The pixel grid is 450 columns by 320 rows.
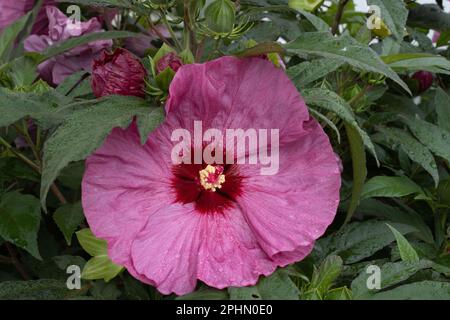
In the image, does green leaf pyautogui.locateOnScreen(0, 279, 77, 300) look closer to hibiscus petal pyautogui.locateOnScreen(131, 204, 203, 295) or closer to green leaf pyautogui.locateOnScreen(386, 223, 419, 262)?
hibiscus petal pyautogui.locateOnScreen(131, 204, 203, 295)

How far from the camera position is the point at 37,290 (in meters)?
0.87

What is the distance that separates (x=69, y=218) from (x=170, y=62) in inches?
9.6

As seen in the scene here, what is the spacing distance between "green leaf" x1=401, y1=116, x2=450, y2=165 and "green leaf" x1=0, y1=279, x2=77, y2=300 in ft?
1.53

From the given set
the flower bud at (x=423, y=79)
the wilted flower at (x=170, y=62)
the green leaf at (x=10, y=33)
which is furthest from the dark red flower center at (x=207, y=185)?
the flower bud at (x=423, y=79)

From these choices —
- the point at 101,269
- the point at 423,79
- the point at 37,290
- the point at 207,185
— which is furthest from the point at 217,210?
the point at 423,79

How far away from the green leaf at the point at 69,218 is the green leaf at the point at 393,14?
1.30ft

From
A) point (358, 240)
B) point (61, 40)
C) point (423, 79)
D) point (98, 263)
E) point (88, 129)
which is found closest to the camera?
point (88, 129)

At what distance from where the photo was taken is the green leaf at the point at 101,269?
789 mm

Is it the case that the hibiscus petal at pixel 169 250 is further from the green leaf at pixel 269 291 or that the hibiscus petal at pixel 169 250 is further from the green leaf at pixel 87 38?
the green leaf at pixel 87 38

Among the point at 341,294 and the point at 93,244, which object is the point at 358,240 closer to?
the point at 341,294

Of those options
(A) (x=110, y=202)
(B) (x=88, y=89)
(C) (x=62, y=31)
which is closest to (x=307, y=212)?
(A) (x=110, y=202)

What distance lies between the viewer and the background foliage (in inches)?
28.5

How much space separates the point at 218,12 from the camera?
0.76 meters

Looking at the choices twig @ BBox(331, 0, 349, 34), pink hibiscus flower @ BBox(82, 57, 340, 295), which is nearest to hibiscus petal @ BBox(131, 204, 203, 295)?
pink hibiscus flower @ BBox(82, 57, 340, 295)
